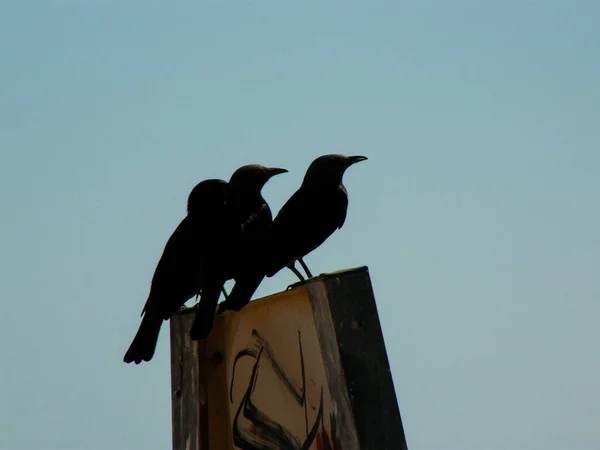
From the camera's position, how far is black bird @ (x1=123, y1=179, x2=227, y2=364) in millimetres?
7093

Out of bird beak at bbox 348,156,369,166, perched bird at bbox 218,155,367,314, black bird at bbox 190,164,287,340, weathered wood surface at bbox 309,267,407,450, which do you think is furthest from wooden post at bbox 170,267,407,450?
bird beak at bbox 348,156,369,166

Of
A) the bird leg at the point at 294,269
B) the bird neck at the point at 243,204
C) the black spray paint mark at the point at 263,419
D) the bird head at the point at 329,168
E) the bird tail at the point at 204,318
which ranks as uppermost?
the bird head at the point at 329,168

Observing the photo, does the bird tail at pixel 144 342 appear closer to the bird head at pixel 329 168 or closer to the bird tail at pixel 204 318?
the bird tail at pixel 204 318

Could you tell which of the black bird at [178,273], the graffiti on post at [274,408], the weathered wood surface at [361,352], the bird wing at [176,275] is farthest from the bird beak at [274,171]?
the weathered wood surface at [361,352]

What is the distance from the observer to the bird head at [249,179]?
26.9 feet

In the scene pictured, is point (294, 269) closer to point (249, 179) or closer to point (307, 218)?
point (307, 218)

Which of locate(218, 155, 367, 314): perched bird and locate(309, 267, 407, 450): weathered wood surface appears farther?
locate(218, 155, 367, 314): perched bird

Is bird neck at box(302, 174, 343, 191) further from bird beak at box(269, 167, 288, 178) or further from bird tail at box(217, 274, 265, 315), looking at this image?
bird tail at box(217, 274, 265, 315)

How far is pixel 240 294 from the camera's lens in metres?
6.38

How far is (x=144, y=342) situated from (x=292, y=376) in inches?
82.9

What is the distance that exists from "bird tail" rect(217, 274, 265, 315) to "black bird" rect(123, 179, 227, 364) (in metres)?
0.66

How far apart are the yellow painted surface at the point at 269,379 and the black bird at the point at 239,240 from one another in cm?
17

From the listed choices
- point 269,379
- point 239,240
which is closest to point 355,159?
point 239,240

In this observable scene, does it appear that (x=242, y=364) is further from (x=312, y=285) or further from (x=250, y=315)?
(x=312, y=285)
